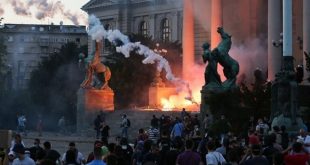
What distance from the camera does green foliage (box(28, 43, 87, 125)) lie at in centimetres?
6250

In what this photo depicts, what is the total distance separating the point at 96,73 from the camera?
165 ft

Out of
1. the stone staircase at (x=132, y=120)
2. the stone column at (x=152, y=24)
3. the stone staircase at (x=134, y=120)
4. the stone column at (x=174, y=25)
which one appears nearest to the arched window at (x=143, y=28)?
the stone column at (x=152, y=24)

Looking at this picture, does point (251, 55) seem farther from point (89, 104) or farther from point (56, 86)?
point (56, 86)

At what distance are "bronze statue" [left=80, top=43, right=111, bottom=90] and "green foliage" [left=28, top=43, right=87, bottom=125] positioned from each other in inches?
363

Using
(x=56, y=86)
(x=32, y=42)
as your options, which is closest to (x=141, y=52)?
(x=56, y=86)

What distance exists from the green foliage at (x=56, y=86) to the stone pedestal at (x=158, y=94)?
21.6ft

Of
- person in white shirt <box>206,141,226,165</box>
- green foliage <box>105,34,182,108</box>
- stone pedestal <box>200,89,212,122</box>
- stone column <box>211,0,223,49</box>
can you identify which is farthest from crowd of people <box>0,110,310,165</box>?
green foliage <box>105,34,182,108</box>

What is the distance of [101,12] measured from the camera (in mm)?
95062

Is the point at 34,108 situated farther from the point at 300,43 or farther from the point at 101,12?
the point at 101,12

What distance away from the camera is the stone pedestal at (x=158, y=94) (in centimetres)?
5741

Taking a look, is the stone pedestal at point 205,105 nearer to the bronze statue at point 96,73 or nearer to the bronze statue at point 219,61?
the bronze statue at point 219,61

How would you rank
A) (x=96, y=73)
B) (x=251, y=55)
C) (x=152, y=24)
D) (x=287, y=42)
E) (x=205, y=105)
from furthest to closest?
(x=152, y=24) < (x=251, y=55) < (x=96, y=73) < (x=205, y=105) < (x=287, y=42)

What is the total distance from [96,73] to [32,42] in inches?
2872

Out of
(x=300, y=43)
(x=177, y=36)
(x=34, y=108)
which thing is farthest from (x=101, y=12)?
(x=300, y=43)
